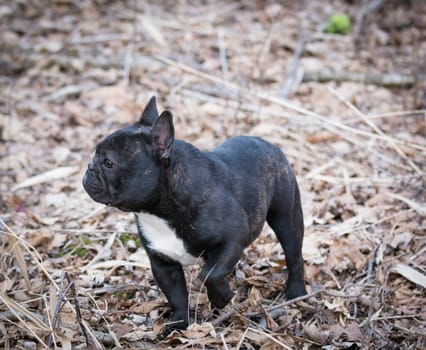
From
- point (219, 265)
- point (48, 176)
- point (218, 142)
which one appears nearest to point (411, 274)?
point (219, 265)

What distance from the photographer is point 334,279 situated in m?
5.09

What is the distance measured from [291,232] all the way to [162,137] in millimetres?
1420

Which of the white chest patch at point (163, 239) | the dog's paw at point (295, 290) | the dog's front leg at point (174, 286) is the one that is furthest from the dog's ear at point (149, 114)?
the dog's paw at point (295, 290)

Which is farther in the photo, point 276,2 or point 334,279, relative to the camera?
point 276,2

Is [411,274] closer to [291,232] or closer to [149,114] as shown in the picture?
[291,232]

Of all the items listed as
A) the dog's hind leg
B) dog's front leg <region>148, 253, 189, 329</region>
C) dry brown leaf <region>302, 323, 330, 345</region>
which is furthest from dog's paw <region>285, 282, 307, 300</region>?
dog's front leg <region>148, 253, 189, 329</region>

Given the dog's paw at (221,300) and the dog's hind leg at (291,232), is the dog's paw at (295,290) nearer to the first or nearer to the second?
the dog's hind leg at (291,232)

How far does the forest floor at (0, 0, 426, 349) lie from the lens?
427cm

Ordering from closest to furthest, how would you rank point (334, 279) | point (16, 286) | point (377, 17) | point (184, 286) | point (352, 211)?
point (184, 286)
point (16, 286)
point (334, 279)
point (352, 211)
point (377, 17)

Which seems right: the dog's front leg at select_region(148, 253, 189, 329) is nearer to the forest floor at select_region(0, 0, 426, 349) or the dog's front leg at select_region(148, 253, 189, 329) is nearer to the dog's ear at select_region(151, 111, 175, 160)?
the forest floor at select_region(0, 0, 426, 349)

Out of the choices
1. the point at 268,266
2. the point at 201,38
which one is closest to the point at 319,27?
the point at 201,38

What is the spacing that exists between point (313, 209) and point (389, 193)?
2.45 ft

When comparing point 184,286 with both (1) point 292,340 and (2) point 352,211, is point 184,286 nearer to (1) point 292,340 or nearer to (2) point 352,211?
(1) point 292,340

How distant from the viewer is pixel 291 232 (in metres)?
4.72
